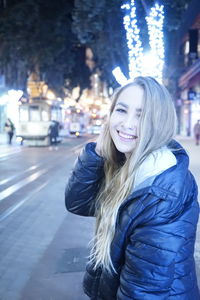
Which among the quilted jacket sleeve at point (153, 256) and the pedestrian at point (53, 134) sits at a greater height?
the quilted jacket sleeve at point (153, 256)

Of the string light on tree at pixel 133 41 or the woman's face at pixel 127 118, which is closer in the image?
the woman's face at pixel 127 118

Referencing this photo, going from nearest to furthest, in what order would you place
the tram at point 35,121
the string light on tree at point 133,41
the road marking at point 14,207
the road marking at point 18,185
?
the road marking at point 14,207, the road marking at point 18,185, the string light on tree at point 133,41, the tram at point 35,121

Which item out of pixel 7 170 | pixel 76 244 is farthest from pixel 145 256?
pixel 7 170

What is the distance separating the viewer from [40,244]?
18.1ft

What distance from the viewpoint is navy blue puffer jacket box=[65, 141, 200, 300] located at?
4.79 ft

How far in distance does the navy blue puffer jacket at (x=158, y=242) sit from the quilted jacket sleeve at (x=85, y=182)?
37cm

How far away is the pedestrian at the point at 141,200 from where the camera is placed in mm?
1478

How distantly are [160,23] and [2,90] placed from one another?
64.3 ft

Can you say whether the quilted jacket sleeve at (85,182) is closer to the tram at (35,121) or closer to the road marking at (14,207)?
the road marking at (14,207)

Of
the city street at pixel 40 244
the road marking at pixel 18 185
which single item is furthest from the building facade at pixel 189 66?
the city street at pixel 40 244

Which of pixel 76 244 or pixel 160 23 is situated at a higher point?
pixel 160 23

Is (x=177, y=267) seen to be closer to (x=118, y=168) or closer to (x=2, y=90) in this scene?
(x=118, y=168)

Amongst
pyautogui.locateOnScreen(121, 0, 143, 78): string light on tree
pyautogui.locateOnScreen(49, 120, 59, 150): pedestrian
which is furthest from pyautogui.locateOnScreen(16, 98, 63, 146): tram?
pyautogui.locateOnScreen(121, 0, 143, 78): string light on tree

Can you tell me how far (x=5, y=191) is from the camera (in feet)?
31.3
